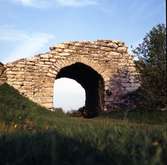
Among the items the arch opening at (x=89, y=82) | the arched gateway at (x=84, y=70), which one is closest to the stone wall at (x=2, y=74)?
the arched gateway at (x=84, y=70)

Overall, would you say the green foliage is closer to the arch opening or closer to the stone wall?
the arch opening

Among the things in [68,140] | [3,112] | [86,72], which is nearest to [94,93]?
[86,72]

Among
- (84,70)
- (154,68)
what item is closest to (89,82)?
(84,70)

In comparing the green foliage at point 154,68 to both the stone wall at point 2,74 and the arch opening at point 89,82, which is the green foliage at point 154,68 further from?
the stone wall at point 2,74

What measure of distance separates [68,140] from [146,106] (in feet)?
49.9

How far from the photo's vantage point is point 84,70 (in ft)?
71.3

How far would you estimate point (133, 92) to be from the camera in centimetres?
2075

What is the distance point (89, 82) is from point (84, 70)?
3.78 feet

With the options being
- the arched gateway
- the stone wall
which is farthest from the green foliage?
the stone wall

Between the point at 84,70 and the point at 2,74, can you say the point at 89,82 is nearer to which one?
the point at 84,70

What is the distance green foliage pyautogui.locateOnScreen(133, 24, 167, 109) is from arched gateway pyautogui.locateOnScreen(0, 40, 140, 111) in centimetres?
108

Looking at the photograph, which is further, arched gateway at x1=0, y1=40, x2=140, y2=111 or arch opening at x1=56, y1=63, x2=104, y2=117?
arch opening at x1=56, y1=63, x2=104, y2=117

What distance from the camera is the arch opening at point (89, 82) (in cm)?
2125

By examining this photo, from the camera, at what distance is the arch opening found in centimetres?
2125
